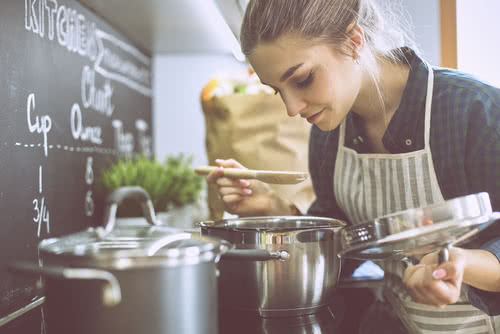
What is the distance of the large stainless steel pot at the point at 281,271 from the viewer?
691 millimetres

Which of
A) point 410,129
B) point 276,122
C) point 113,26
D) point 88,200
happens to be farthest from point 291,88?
point 113,26

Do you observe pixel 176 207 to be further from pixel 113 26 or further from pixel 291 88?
pixel 291 88

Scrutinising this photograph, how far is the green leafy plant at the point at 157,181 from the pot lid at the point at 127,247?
26.4 inches

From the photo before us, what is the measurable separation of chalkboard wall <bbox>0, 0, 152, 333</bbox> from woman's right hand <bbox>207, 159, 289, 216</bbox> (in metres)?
0.36

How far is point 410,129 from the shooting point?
33.7 inches

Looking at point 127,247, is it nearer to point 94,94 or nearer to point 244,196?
point 244,196

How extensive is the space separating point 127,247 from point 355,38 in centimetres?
47

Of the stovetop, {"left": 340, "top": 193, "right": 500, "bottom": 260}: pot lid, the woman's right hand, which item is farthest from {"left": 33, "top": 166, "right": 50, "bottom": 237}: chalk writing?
{"left": 340, "top": 193, "right": 500, "bottom": 260}: pot lid

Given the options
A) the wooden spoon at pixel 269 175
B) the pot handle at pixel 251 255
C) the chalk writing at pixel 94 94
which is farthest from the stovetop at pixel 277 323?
the chalk writing at pixel 94 94

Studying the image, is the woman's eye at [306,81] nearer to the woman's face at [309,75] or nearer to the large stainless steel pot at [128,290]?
the woman's face at [309,75]

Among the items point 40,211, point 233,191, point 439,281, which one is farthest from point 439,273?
point 40,211

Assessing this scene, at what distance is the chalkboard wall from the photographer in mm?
911

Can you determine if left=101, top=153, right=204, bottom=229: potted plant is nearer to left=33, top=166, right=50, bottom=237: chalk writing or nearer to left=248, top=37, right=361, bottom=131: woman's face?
left=33, top=166, right=50, bottom=237: chalk writing

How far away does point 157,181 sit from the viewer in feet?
4.79
